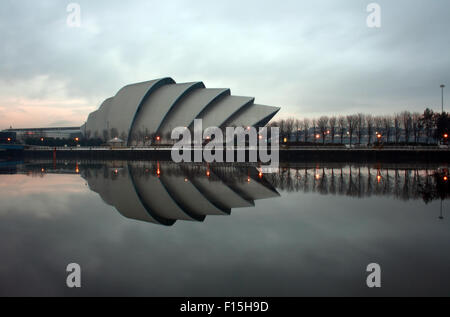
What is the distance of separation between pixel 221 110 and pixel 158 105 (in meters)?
10.7

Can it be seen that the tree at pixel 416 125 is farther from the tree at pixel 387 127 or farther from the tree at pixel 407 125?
the tree at pixel 387 127

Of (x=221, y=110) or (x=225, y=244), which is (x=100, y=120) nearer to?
(x=221, y=110)

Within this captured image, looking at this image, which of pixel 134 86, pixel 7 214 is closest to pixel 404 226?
pixel 7 214

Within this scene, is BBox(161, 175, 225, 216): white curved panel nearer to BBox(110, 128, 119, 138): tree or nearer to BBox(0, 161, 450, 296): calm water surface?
BBox(0, 161, 450, 296): calm water surface

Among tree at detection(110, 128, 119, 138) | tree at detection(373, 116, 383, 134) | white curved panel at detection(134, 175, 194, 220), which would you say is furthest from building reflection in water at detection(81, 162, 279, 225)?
tree at detection(373, 116, 383, 134)

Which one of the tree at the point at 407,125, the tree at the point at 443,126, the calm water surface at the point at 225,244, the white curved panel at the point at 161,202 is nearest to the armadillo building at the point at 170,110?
the tree at the point at 407,125

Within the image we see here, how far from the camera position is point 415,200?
10.5 meters

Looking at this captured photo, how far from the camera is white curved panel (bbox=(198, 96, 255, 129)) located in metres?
52.8

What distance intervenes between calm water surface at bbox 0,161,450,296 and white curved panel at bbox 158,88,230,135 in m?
41.8

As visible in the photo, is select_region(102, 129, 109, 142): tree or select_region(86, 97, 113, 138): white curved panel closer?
select_region(102, 129, 109, 142): tree

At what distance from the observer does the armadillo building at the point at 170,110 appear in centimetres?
5281

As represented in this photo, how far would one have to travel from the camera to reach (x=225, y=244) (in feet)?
19.3

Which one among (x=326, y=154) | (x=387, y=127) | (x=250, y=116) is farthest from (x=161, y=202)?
(x=387, y=127)
